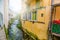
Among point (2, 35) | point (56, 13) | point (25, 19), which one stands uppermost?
point (56, 13)

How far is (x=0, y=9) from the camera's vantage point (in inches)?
91.1

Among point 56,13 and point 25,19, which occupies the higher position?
point 56,13

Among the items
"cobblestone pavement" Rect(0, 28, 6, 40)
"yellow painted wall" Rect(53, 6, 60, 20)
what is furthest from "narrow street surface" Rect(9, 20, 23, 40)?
"yellow painted wall" Rect(53, 6, 60, 20)

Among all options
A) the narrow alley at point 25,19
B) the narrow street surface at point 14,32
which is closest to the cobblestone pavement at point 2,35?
the narrow alley at point 25,19

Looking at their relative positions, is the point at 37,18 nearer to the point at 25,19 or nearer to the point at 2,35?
the point at 25,19

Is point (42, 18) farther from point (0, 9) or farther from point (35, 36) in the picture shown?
point (0, 9)

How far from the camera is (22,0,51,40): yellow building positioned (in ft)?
6.45

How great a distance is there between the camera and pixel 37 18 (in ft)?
6.96

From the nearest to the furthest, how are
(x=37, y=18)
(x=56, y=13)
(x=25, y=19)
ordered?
(x=56, y=13), (x=37, y=18), (x=25, y=19)

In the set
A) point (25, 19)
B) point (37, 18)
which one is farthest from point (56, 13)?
point (25, 19)

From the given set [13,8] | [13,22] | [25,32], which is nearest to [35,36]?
[25,32]

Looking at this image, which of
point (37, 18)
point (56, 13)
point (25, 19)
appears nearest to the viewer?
point (56, 13)

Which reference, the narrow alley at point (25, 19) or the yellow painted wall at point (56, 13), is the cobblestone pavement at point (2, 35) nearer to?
the narrow alley at point (25, 19)

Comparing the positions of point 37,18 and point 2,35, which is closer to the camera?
point 37,18
